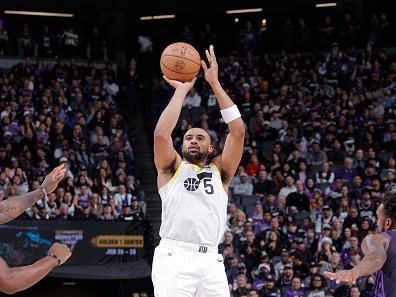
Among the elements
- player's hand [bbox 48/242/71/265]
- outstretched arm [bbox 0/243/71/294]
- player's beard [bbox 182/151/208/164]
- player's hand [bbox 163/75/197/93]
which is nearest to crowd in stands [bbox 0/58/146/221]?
player's hand [bbox 163/75/197/93]

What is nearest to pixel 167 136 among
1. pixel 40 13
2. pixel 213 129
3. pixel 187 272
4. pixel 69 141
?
pixel 187 272

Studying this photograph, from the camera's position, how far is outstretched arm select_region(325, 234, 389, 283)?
228 inches

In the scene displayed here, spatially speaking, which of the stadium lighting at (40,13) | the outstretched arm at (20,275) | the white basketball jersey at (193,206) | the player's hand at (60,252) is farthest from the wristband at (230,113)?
the stadium lighting at (40,13)

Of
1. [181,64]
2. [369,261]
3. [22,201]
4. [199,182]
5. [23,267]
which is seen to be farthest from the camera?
[181,64]

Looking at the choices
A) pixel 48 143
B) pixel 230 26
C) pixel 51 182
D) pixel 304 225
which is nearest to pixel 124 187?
pixel 48 143

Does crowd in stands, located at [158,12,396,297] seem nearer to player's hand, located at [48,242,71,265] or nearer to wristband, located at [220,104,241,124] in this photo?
wristband, located at [220,104,241,124]

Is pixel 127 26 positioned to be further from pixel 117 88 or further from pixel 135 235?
pixel 135 235

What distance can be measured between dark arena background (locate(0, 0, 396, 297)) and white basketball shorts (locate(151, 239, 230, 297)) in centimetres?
719

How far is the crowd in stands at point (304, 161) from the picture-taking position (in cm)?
1476

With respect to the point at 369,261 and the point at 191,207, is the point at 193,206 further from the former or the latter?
the point at 369,261

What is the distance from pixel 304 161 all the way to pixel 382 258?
11.8 metres

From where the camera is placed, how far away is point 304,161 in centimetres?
1769

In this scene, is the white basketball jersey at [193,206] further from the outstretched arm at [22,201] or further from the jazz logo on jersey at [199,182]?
the outstretched arm at [22,201]

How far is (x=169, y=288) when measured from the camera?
21.9ft
